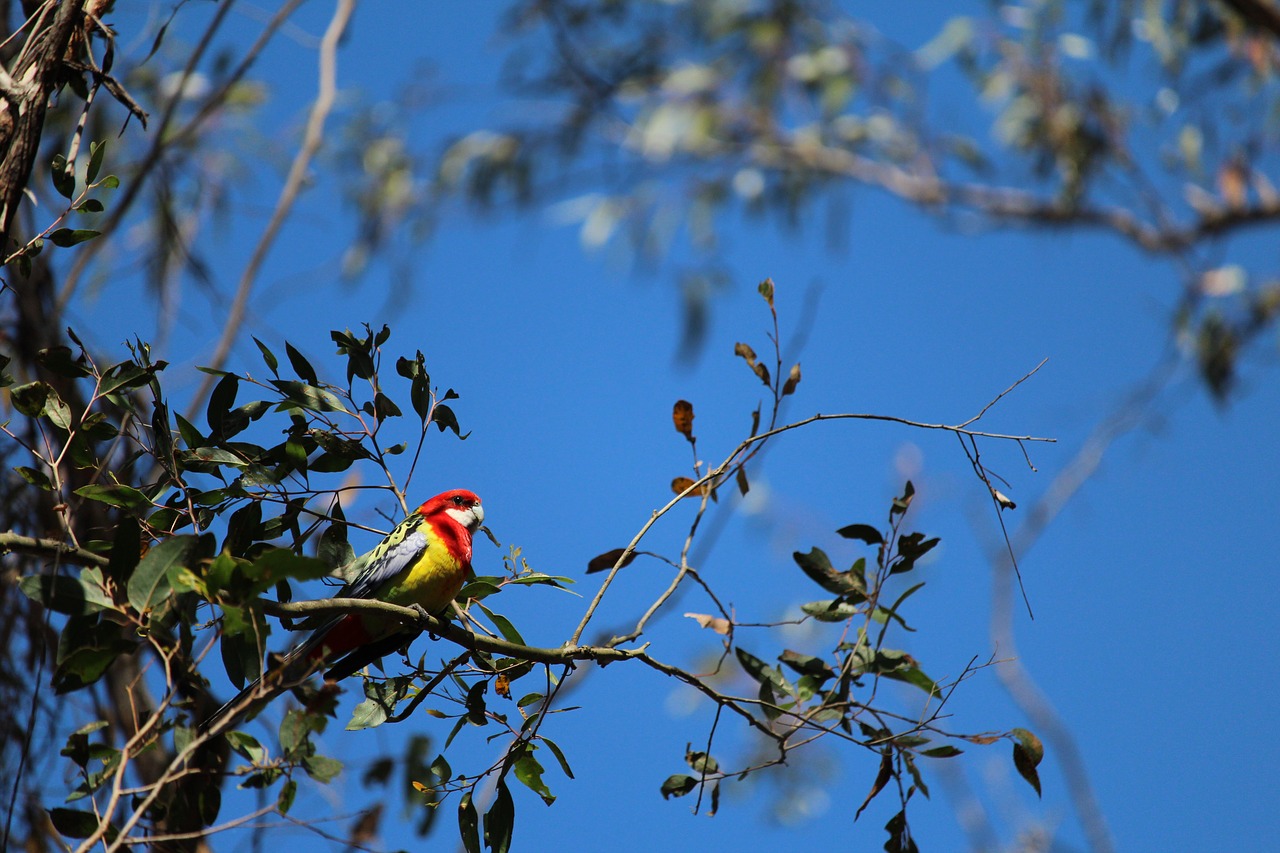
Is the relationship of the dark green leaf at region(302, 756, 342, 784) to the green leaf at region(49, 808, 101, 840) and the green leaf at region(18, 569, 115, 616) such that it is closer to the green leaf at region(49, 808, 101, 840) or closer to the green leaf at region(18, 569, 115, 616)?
the green leaf at region(49, 808, 101, 840)

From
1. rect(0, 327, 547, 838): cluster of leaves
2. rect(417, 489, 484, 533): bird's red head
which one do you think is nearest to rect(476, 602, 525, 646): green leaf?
rect(0, 327, 547, 838): cluster of leaves

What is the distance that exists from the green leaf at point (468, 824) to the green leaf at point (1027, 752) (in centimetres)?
91

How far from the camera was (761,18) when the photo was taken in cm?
704

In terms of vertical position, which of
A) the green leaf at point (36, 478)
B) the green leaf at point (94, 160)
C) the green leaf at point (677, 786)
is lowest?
the green leaf at point (677, 786)

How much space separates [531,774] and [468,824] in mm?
133

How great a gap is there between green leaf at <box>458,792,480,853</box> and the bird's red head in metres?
0.77

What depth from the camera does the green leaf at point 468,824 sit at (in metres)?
1.78

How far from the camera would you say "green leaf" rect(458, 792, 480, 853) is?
178cm

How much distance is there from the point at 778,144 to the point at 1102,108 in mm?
2135

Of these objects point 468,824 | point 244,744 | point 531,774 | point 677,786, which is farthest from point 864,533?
point 244,744

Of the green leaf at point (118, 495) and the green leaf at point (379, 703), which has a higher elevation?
the green leaf at point (118, 495)

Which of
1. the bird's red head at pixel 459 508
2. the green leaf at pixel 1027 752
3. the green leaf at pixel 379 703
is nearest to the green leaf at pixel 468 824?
the green leaf at pixel 379 703

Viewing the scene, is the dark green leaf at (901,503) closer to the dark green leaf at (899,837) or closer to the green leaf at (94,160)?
the dark green leaf at (899,837)

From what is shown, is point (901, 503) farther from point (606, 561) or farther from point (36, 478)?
point (36, 478)
